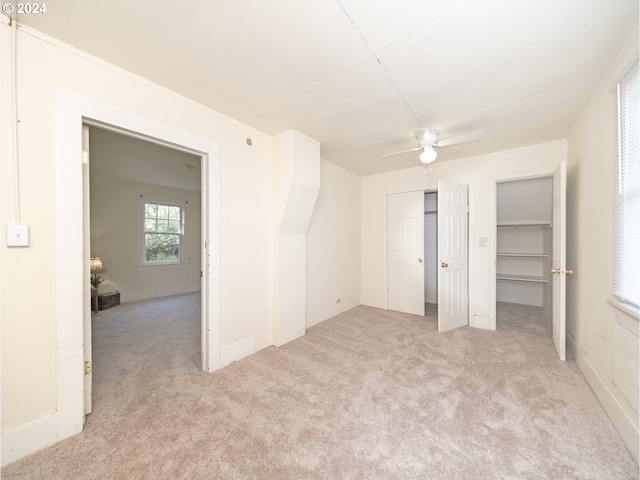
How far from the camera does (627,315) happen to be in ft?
5.03

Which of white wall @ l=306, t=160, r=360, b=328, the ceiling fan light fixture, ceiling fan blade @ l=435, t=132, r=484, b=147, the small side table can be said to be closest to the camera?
ceiling fan blade @ l=435, t=132, r=484, b=147

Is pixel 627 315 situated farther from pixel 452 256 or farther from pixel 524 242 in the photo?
pixel 524 242

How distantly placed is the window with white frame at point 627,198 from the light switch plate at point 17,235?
11.8 feet

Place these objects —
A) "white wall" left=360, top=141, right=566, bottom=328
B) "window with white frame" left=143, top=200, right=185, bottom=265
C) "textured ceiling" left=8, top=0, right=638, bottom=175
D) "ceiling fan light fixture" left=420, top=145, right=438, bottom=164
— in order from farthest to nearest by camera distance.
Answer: "window with white frame" left=143, top=200, right=185, bottom=265 < "white wall" left=360, top=141, right=566, bottom=328 < "ceiling fan light fixture" left=420, top=145, right=438, bottom=164 < "textured ceiling" left=8, top=0, right=638, bottom=175

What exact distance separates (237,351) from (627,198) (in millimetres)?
3309

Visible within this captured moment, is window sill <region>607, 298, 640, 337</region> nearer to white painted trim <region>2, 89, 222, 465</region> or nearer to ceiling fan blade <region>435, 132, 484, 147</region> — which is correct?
ceiling fan blade <region>435, 132, 484, 147</region>

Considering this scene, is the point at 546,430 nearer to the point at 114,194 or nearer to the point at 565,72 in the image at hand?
the point at 565,72

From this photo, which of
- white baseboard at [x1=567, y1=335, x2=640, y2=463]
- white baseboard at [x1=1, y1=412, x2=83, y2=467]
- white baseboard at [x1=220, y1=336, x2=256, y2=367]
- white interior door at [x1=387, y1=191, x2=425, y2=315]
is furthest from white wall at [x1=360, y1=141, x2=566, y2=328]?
white baseboard at [x1=1, y1=412, x2=83, y2=467]

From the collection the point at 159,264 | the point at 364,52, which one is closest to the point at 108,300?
the point at 159,264

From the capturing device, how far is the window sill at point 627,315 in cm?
144

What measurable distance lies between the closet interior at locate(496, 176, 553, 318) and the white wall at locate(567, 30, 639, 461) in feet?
5.52

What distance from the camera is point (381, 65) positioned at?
171 centimetres

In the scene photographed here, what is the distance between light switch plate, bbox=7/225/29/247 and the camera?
138cm

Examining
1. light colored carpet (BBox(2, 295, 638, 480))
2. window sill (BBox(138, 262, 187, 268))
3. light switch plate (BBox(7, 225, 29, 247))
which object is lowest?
light colored carpet (BBox(2, 295, 638, 480))
